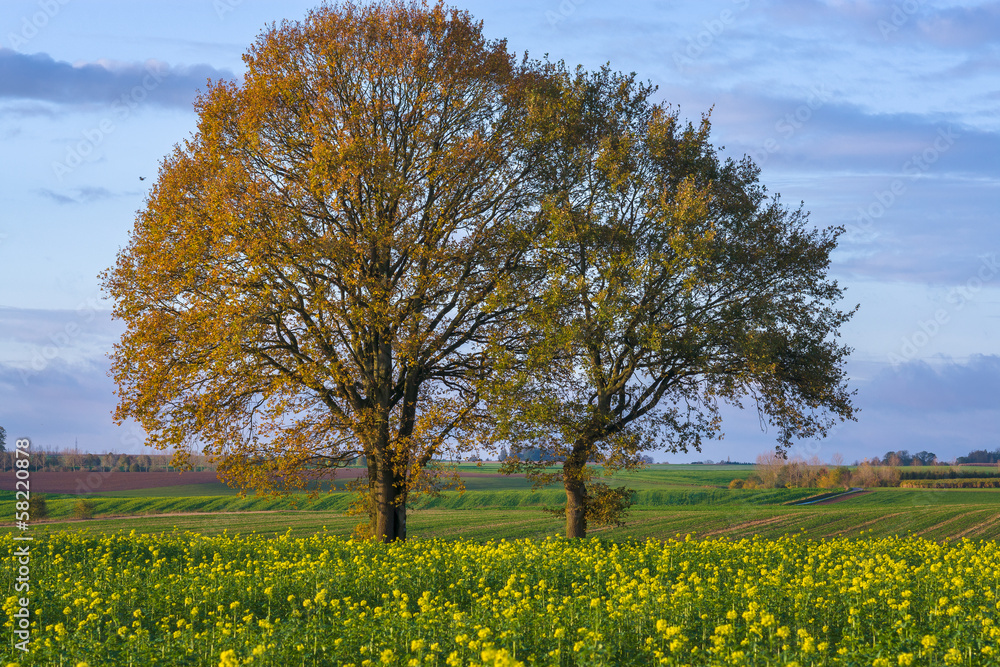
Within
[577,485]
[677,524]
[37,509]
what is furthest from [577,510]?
A: [37,509]

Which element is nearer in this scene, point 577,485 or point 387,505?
point 387,505

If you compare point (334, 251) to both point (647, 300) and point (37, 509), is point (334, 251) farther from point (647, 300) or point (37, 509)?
point (37, 509)

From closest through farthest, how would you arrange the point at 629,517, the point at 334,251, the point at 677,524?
the point at 334,251 → the point at 677,524 → the point at 629,517

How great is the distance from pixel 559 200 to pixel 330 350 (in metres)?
8.77

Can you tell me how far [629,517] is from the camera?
50875 millimetres

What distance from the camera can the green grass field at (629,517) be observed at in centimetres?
4062

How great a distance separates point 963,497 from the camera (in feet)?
230

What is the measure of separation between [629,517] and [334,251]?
3482 centimetres

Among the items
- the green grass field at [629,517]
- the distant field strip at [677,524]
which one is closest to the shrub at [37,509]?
the green grass field at [629,517]

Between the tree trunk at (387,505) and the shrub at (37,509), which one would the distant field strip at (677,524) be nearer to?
the shrub at (37,509)

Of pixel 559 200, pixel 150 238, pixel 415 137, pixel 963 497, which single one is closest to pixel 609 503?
pixel 559 200

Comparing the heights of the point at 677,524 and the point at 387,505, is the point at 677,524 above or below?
below

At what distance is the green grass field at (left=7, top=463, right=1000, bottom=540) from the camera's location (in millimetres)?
40625

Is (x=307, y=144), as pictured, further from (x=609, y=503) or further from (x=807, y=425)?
(x=807, y=425)
